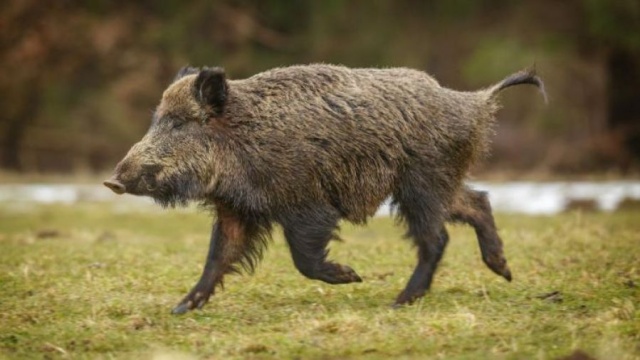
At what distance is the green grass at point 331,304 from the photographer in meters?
6.19

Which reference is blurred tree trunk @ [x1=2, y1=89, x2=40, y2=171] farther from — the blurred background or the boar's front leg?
the boar's front leg

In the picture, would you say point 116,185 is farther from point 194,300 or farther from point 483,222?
point 483,222

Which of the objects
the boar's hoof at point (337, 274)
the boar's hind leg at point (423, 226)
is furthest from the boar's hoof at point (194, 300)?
the boar's hind leg at point (423, 226)

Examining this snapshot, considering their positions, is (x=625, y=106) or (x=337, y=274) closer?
(x=337, y=274)

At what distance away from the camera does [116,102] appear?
23.6 m

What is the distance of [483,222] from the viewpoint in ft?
27.0

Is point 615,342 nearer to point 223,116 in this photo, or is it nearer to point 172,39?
point 223,116

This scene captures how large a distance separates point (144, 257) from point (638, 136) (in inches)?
550

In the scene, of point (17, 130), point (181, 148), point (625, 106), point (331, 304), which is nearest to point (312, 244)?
point (331, 304)

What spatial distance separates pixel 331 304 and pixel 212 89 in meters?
1.66

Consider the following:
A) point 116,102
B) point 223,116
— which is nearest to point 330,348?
point 223,116

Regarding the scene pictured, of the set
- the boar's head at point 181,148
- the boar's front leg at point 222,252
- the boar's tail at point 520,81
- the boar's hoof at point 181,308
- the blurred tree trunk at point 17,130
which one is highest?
the blurred tree trunk at point 17,130

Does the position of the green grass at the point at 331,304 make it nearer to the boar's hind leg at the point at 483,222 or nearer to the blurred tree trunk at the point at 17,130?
the boar's hind leg at the point at 483,222

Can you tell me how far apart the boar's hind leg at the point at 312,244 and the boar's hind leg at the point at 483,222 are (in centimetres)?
117
